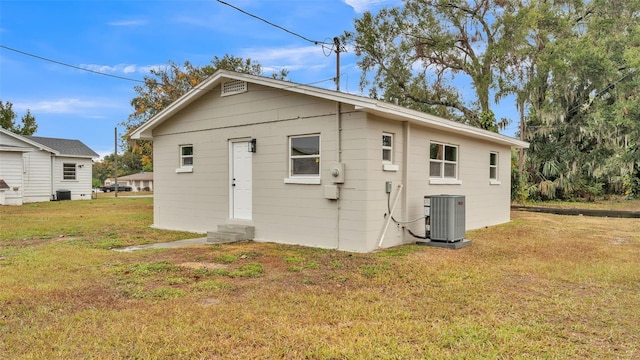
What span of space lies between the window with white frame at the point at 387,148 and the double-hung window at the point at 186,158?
5.30 metres

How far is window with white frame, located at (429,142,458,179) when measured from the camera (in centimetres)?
938

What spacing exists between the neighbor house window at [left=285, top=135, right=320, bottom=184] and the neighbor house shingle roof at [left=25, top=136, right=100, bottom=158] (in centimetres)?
2086

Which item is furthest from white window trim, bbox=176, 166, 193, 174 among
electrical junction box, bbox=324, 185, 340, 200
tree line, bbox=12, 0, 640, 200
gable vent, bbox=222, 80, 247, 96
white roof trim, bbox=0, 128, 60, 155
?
white roof trim, bbox=0, 128, 60, 155

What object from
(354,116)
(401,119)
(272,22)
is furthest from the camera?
(272,22)

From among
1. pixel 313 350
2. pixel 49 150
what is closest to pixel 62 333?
pixel 313 350

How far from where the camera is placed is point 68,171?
24.2 meters

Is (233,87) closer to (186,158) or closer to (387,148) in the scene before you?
(186,158)

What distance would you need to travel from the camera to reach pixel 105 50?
14984mm

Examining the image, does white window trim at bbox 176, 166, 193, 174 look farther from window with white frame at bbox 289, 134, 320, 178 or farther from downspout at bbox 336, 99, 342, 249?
downspout at bbox 336, 99, 342, 249

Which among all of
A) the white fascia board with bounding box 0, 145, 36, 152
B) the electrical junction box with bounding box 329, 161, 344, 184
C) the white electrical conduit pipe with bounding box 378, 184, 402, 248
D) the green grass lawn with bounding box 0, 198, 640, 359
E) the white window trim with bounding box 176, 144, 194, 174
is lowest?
the green grass lawn with bounding box 0, 198, 640, 359

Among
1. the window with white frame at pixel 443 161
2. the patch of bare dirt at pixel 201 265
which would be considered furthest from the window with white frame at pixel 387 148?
the patch of bare dirt at pixel 201 265

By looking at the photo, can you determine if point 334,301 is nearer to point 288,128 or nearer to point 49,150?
point 288,128

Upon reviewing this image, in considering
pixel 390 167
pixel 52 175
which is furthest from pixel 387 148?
pixel 52 175

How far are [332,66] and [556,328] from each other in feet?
38.5
